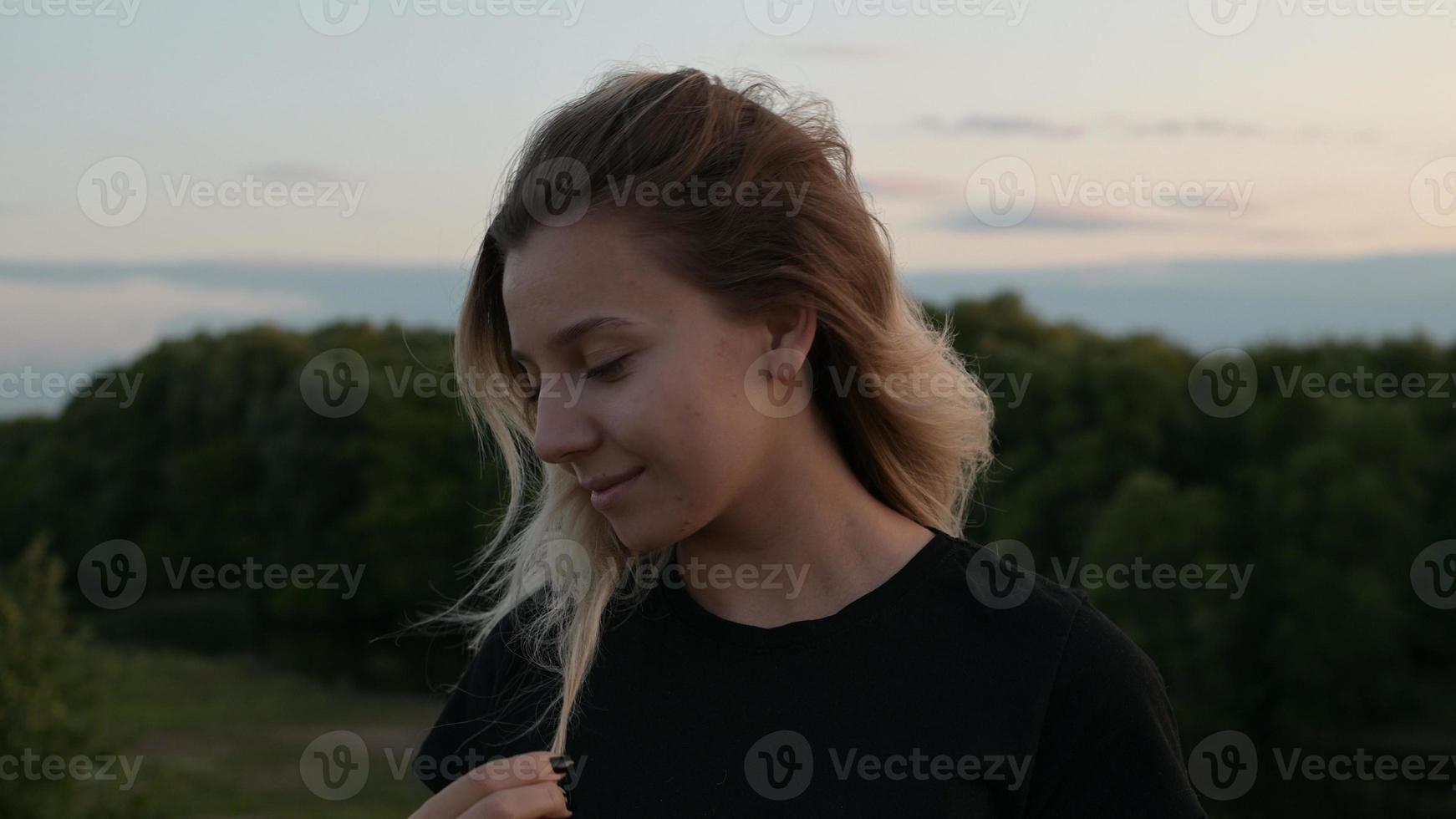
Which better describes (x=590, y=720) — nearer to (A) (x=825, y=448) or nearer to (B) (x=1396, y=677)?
(A) (x=825, y=448)

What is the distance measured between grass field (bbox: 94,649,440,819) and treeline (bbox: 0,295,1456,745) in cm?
232

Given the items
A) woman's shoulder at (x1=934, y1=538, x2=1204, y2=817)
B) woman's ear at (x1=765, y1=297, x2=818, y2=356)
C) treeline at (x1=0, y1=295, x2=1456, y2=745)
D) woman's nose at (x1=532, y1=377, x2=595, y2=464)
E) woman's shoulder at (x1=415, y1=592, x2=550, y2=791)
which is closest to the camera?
woman's shoulder at (x1=934, y1=538, x2=1204, y2=817)

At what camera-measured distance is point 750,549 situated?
2.51 metres

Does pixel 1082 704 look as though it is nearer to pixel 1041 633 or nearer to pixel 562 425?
pixel 1041 633

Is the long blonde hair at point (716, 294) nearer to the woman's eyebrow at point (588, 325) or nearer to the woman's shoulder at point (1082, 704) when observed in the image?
the woman's eyebrow at point (588, 325)

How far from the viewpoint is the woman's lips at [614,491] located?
2305 mm

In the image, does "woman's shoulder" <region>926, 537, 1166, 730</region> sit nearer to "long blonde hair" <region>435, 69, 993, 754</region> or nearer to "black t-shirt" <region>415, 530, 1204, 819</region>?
"black t-shirt" <region>415, 530, 1204, 819</region>

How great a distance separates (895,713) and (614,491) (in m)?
0.58

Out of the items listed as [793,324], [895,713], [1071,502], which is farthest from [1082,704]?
[1071,502]

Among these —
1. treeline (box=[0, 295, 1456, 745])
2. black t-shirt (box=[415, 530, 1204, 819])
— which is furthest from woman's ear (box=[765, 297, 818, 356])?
treeline (box=[0, 295, 1456, 745])

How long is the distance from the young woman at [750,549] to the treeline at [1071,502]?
1586 cm

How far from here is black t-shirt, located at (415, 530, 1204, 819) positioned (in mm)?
2191

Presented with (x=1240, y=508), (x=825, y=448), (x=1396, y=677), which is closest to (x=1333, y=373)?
(x=1240, y=508)

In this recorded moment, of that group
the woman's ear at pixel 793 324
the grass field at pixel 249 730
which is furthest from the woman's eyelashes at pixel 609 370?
the grass field at pixel 249 730
